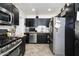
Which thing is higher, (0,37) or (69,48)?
(0,37)

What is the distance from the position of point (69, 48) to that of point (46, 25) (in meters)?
0.55

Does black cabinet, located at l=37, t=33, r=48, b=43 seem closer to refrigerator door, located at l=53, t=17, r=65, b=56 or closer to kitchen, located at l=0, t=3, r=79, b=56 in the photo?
kitchen, located at l=0, t=3, r=79, b=56

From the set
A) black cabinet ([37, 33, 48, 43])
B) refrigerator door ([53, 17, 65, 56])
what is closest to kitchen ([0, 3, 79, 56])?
black cabinet ([37, 33, 48, 43])

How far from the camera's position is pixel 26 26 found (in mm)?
1305

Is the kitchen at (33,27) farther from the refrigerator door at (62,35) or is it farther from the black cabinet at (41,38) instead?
the refrigerator door at (62,35)

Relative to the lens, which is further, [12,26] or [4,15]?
[12,26]

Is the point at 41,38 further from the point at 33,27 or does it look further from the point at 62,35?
the point at 62,35

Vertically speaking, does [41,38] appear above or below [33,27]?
below

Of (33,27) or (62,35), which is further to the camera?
(62,35)

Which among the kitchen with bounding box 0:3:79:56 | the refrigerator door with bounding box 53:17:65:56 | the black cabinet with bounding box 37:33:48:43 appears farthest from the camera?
the refrigerator door with bounding box 53:17:65:56

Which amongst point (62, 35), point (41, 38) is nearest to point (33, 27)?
point (41, 38)

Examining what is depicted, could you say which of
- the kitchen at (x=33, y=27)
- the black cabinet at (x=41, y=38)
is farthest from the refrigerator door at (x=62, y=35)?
the black cabinet at (x=41, y=38)

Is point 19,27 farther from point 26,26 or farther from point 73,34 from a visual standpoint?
point 73,34

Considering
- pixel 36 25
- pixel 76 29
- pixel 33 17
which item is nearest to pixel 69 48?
pixel 76 29
